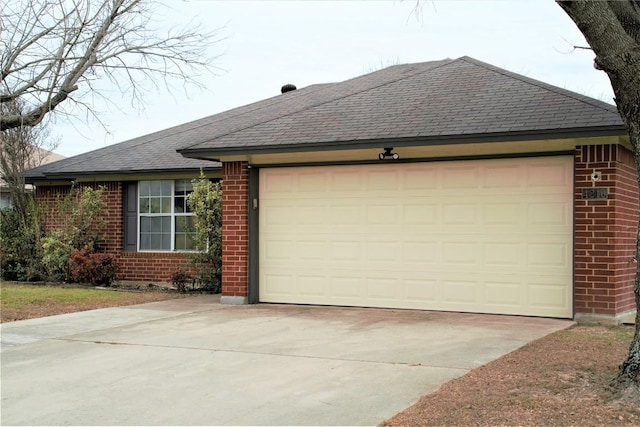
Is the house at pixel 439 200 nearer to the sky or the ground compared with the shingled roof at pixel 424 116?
nearer to the ground

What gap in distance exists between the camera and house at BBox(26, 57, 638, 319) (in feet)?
35.3

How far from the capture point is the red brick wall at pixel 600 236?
34.9 ft

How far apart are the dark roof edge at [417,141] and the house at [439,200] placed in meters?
0.02

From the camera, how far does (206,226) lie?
49.2ft

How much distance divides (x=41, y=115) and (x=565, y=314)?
31.3 feet

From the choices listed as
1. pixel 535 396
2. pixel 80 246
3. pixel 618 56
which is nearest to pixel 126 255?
pixel 80 246

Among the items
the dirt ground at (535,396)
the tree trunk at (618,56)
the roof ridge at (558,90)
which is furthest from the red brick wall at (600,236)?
the tree trunk at (618,56)

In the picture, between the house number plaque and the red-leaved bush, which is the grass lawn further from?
the house number plaque

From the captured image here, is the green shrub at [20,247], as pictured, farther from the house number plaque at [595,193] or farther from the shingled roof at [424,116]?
the house number plaque at [595,193]

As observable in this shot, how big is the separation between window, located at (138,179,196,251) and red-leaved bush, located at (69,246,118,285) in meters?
0.98

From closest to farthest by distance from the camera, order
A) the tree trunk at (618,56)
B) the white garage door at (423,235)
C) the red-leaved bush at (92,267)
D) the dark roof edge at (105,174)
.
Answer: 1. the tree trunk at (618,56)
2. the white garage door at (423,235)
3. the dark roof edge at (105,174)
4. the red-leaved bush at (92,267)

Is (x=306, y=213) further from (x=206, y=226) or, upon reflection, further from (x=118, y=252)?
(x=118, y=252)

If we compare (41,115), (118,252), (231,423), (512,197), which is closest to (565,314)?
(512,197)

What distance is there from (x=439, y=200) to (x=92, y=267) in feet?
28.6
